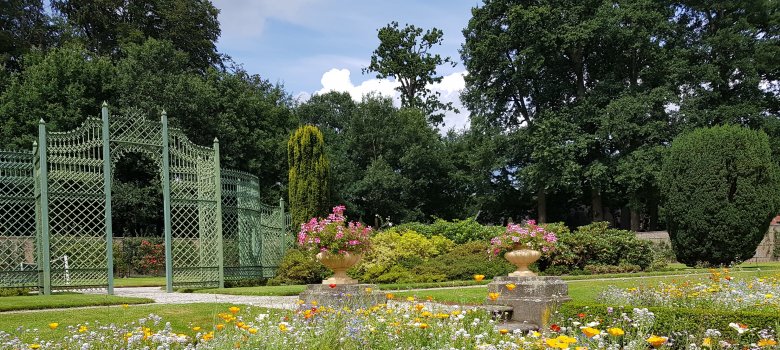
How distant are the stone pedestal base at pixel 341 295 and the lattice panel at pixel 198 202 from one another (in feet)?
21.9

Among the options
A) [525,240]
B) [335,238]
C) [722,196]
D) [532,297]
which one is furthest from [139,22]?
[532,297]

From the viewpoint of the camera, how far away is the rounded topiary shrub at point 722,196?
17734mm

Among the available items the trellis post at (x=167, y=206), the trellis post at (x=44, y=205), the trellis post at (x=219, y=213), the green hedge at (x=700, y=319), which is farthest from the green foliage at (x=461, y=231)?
the green hedge at (x=700, y=319)

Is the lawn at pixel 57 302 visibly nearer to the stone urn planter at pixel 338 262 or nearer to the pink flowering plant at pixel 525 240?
the stone urn planter at pixel 338 262

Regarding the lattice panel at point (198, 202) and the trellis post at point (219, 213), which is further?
the trellis post at point (219, 213)

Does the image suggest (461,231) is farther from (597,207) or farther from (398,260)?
(597,207)

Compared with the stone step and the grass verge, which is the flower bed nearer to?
the stone step

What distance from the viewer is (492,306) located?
798 centimetres

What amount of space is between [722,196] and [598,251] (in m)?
3.82

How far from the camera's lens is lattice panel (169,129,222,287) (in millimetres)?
14266

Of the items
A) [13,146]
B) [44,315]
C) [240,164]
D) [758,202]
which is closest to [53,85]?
[13,146]

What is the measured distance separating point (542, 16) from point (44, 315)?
23.8 meters

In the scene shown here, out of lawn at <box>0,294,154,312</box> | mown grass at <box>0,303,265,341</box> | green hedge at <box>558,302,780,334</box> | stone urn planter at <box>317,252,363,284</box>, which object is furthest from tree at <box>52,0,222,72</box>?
green hedge at <box>558,302,780,334</box>

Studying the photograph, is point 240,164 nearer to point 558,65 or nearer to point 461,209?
point 461,209
